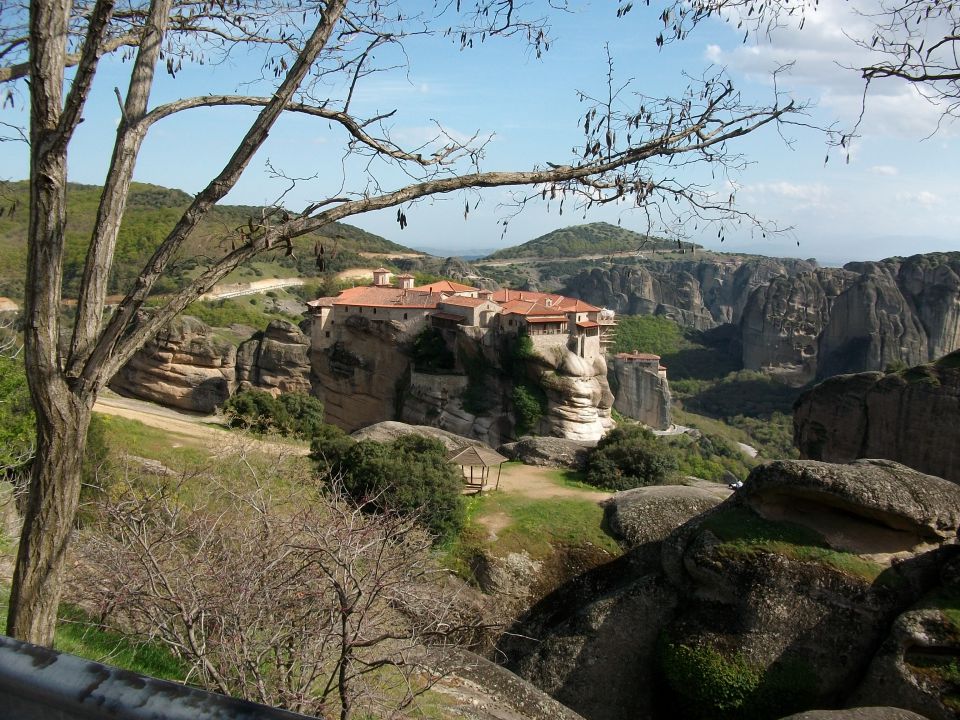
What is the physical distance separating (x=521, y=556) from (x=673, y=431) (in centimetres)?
4587

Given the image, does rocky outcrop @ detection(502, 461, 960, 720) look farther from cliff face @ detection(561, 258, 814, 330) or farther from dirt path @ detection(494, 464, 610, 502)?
cliff face @ detection(561, 258, 814, 330)

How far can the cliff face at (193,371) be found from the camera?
2972 cm

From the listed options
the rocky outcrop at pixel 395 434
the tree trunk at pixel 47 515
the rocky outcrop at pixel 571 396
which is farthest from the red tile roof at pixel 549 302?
the tree trunk at pixel 47 515

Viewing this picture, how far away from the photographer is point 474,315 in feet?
121

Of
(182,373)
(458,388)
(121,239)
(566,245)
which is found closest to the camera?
(182,373)

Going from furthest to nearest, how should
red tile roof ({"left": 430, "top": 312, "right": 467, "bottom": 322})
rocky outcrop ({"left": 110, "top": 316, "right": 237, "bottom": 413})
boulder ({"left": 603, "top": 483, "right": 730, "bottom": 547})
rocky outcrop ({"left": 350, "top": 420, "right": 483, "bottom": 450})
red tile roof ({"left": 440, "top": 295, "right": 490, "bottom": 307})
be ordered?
1. red tile roof ({"left": 440, "top": 295, "right": 490, "bottom": 307})
2. red tile roof ({"left": 430, "top": 312, "right": 467, "bottom": 322})
3. rocky outcrop ({"left": 110, "top": 316, "right": 237, "bottom": 413})
4. rocky outcrop ({"left": 350, "top": 420, "right": 483, "bottom": 450})
5. boulder ({"left": 603, "top": 483, "right": 730, "bottom": 547})

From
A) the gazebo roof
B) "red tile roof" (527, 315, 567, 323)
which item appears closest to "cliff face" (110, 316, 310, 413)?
"red tile roof" (527, 315, 567, 323)

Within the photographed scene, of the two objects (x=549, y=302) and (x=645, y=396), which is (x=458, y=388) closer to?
(x=549, y=302)

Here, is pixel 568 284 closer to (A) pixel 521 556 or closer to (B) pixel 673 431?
(B) pixel 673 431

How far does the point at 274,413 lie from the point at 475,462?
10.6 metres

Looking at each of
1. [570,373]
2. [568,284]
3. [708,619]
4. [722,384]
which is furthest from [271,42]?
[568,284]

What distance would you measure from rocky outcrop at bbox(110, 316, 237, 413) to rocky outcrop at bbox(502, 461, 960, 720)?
2126 centimetres

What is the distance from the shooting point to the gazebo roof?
18469 mm

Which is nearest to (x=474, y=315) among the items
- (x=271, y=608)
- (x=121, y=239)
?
(x=121, y=239)
